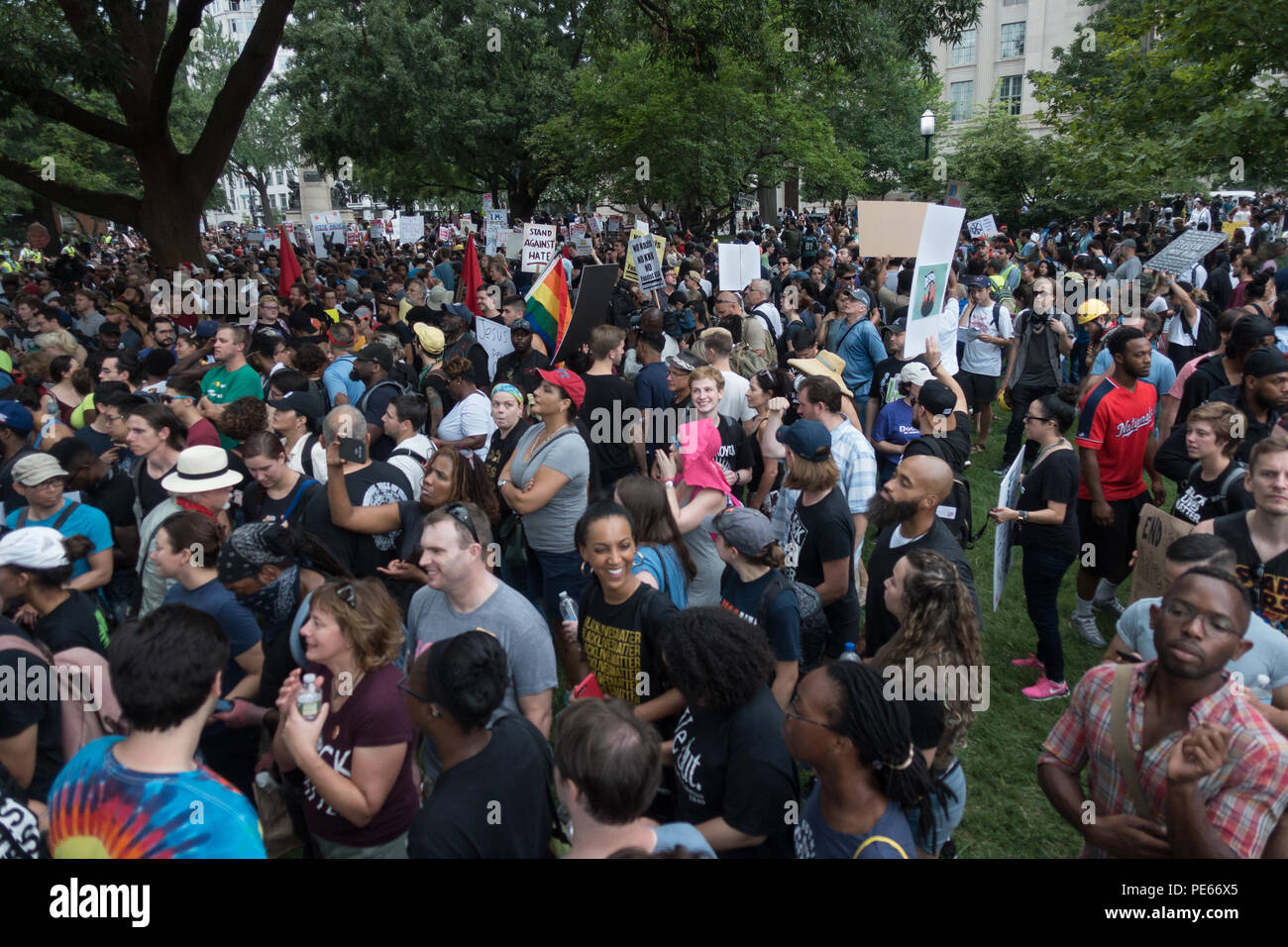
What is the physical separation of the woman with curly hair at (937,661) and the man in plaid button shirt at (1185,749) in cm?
31

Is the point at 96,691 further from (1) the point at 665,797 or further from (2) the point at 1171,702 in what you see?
(2) the point at 1171,702

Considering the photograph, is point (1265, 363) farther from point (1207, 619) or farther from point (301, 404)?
point (301, 404)

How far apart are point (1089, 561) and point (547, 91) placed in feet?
80.5

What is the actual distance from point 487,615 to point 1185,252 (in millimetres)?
9366

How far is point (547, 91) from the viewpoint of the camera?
2617cm

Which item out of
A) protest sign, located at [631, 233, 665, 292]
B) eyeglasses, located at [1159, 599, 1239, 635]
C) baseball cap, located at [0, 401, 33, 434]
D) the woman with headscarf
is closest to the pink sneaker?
the woman with headscarf

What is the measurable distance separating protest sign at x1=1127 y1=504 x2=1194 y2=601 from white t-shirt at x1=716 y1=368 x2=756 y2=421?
2.82 m

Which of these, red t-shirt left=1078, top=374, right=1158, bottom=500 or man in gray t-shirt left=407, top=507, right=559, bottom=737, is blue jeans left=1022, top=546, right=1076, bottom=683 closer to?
red t-shirt left=1078, top=374, right=1158, bottom=500

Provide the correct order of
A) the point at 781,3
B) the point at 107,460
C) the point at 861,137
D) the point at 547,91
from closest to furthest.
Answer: the point at 107,460 → the point at 781,3 → the point at 547,91 → the point at 861,137

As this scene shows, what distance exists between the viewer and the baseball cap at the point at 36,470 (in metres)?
4.34

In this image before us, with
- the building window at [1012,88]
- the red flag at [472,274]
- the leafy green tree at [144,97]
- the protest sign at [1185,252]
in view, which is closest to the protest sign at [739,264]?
the red flag at [472,274]

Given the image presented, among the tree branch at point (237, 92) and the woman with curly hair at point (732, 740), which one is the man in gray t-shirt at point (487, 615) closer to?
the woman with curly hair at point (732, 740)


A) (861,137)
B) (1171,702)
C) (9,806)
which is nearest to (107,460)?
(9,806)

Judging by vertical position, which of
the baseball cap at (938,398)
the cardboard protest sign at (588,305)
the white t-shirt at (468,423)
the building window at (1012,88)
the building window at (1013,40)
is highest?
the building window at (1013,40)
